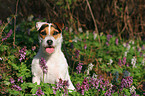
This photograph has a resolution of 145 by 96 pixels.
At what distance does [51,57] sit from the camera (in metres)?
3.69

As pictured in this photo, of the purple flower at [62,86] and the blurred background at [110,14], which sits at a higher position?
the blurred background at [110,14]

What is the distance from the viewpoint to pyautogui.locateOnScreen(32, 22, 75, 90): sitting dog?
11.6 ft

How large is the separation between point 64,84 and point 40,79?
32.0 inches

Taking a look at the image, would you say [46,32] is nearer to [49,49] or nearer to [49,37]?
[49,37]

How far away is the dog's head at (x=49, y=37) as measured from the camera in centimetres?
344

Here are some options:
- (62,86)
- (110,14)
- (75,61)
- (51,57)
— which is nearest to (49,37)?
(51,57)

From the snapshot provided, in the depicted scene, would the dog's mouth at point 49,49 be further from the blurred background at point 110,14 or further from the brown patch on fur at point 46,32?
the blurred background at point 110,14

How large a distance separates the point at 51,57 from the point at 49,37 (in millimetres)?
432

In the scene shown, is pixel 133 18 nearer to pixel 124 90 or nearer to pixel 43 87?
pixel 124 90

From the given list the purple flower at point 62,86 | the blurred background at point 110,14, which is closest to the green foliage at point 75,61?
the purple flower at point 62,86

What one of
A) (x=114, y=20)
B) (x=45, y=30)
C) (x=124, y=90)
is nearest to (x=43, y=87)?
(x=45, y=30)

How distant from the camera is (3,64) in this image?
154 inches

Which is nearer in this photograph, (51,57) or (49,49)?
(49,49)

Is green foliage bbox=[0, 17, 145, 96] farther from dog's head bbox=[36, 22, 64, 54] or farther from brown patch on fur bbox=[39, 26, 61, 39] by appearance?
brown patch on fur bbox=[39, 26, 61, 39]
